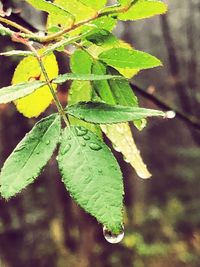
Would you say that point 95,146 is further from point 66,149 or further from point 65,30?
point 65,30

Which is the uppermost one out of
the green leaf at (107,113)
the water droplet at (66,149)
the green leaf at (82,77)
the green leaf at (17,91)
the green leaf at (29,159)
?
the green leaf at (17,91)

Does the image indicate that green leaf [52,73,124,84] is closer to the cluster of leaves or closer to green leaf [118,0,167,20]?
the cluster of leaves

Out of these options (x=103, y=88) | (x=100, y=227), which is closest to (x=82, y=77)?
(x=103, y=88)

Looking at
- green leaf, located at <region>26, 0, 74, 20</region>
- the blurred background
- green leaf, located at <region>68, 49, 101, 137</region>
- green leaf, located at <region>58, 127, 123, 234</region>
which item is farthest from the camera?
the blurred background

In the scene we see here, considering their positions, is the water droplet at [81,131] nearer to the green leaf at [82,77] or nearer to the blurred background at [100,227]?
the green leaf at [82,77]

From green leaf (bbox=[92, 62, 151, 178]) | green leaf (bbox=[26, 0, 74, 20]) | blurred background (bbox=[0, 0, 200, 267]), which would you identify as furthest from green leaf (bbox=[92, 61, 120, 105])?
blurred background (bbox=[0, 0, 200, 267])

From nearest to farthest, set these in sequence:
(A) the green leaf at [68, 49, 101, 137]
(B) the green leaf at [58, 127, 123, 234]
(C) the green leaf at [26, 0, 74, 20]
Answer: (B) the green leaf at [58, 127, 123, 234] → (C) the green leaf at [26, 0, 74, 20] → (A) the green leaf at [68, 49, 101, 137]

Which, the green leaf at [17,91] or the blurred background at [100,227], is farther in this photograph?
the blurred background at [100,227]

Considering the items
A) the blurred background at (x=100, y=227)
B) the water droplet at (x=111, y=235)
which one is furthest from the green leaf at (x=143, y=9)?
the blurred background at (x=100, y=227)
